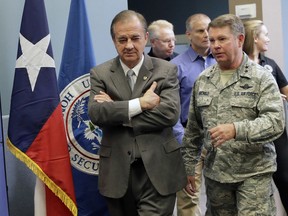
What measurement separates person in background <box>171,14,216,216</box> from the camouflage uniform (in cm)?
76

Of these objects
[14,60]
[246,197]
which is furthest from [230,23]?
[14,60]

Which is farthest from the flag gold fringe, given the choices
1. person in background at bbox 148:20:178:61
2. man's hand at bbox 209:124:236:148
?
person in background at bbox 148:20:178:61

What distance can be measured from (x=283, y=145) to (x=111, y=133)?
3.99 ft

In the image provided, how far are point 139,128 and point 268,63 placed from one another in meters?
1.32

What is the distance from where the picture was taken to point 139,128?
213 centimetres

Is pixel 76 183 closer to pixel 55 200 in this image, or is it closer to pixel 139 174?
pixel 55 200

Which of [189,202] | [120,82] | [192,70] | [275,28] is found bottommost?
[189,202]

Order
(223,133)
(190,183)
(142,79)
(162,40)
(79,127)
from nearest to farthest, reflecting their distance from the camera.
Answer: (223,133) → (142,79) → (190,183) → (79,127) → (162,40)

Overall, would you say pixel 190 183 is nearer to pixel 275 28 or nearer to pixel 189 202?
pixel 189 202

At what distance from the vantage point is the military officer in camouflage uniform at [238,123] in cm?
203

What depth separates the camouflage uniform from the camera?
202cm

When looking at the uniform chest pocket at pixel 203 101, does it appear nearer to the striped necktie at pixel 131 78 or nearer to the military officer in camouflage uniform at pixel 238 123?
the military officer in camouflage uniform at pixel 238 123

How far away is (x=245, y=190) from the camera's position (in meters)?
2.10

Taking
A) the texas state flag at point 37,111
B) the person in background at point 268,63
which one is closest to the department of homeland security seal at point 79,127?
the texas state flag at point 37,111
